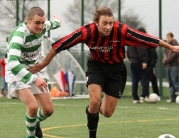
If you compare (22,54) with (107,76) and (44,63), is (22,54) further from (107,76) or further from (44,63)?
(107,76)

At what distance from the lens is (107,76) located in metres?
9.50

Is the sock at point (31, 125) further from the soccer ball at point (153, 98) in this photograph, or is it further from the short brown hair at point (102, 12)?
the soccer ball at point (153, 98)

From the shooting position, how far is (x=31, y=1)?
23750 mm

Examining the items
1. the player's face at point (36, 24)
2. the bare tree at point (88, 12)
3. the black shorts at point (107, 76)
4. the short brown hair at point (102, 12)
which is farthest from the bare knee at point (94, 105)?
the bare tree at point (88, 12)

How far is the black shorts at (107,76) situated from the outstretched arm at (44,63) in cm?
80

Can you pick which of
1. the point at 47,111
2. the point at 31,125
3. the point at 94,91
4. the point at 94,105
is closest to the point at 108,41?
the point at 94,91

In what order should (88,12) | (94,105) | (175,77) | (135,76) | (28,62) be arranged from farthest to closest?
(88,12)
(175,77)
(135,76)
(28,62)
(94,105)

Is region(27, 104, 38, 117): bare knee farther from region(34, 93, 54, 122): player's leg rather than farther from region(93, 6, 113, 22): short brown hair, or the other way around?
region(93, 6, 113, 22): short brown hair

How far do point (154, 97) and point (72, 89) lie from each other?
392cm

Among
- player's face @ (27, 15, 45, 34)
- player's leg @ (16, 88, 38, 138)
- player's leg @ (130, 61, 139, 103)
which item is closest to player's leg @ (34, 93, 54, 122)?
player's leg @ (16, 88, 38, 138)

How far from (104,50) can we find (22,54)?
125 centimetres

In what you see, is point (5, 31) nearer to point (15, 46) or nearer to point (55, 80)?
point (55, 80)

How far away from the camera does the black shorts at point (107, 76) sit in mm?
9422

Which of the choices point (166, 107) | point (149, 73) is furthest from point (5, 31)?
point (166, 107)
